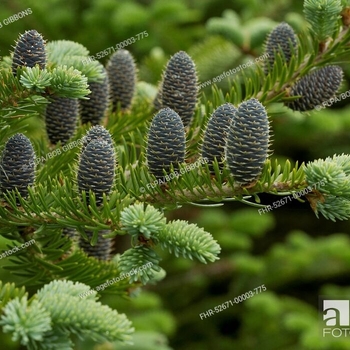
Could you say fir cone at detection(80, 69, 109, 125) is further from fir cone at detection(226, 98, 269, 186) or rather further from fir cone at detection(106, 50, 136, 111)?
fir cone at detection(226, 98, 269, 186)

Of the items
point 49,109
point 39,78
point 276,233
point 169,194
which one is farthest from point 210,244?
point 276,233

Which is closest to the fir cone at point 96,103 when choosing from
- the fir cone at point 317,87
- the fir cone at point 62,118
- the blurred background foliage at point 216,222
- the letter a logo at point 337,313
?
the fir cone at point 62,118

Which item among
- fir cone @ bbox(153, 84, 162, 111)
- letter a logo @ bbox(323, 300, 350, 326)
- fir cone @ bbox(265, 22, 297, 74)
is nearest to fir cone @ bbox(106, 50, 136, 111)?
fir cone @ bbox(153, 84, 162, 111)

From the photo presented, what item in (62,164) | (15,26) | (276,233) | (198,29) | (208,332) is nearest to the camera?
(62,164)

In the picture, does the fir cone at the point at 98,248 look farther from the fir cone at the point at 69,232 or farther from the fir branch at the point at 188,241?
the fir branch at the point at 188,241

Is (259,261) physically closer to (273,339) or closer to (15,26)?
(273,339)

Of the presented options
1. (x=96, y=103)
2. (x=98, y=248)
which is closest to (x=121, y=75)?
(x=96, y=103)
